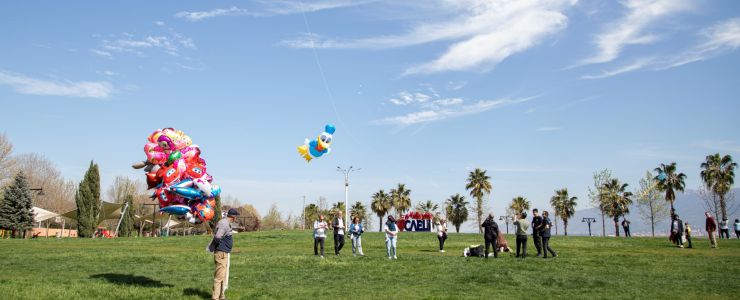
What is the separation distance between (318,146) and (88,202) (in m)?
46.2

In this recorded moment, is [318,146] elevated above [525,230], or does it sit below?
above

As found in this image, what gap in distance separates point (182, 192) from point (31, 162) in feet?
273

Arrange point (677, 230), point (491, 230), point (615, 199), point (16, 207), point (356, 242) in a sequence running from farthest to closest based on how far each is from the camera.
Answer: point (615, 199), point (16, 207), point (677, 230), point (356, 242), point (491, 230)

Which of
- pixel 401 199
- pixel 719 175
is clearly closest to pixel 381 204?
pixel 401 199

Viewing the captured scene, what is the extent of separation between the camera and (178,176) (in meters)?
22.2

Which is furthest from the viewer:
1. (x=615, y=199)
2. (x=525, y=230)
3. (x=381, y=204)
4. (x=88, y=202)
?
(x=381, y=204)

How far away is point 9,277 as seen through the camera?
15203mm

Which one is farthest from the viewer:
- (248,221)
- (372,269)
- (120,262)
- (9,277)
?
(248,221)

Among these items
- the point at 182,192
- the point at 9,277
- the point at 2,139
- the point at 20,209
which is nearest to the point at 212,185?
the point at 182,192

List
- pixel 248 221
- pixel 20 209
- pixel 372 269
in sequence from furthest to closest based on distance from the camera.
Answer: pixel 248 221, pixel 20 209, pixel 372 269

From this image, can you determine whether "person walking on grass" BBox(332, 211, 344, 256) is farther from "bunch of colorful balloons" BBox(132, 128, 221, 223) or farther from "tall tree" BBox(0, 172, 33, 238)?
"tall tree" BBox(0, 172, 33, 238)

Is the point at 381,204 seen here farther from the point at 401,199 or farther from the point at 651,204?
the point at 651,204

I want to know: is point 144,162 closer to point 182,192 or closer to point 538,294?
Result: point 182,192

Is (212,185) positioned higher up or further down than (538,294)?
higher up
